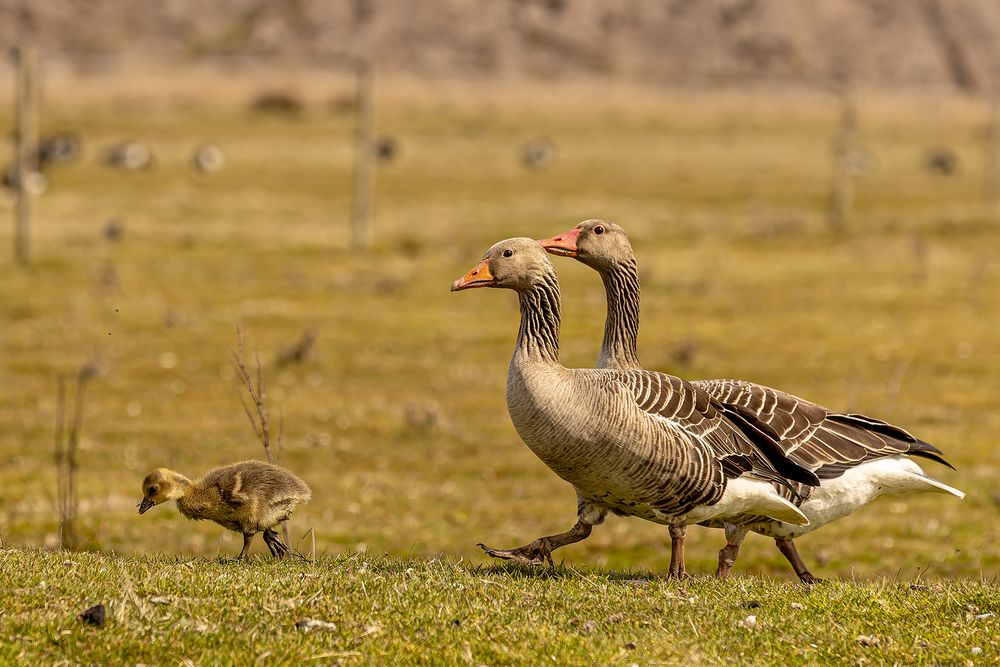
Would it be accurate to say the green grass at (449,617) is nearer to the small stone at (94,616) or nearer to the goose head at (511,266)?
the small stone at (94,616)

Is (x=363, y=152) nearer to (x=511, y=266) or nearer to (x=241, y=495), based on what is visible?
(x=241, y=495)

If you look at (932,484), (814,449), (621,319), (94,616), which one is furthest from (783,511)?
(94,616)

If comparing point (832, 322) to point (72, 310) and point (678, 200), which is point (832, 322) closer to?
point (72, 310)

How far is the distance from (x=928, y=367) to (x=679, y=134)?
264ft

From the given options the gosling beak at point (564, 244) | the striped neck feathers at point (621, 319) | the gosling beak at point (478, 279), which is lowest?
the striped neck feathers at point (621, 319)

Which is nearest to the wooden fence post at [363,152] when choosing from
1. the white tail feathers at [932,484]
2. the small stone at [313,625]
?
Result: the white tail feathers at [932,484]

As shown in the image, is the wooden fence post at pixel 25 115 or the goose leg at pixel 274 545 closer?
the goose leg at pixel 274 545

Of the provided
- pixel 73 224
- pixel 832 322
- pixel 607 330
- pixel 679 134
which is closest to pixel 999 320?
pixel 832 322

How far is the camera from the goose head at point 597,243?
10.6 meters

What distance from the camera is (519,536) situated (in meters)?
17.0

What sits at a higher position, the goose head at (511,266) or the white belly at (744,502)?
the goose head at (511,266)

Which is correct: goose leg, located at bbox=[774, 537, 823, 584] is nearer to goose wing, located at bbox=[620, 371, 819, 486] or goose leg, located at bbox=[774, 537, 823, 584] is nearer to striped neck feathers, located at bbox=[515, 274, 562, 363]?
goose wing, located at bbox=[620, 371, 819, 486]

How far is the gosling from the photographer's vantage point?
384 inches

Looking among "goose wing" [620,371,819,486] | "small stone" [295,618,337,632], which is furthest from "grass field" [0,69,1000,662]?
"goose wing" [620,371,819,486]
